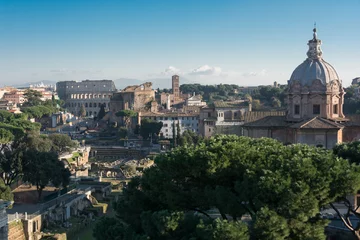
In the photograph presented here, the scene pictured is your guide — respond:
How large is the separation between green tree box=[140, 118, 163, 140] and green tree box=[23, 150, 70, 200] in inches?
1150

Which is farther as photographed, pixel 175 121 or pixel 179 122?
pixel 179 122


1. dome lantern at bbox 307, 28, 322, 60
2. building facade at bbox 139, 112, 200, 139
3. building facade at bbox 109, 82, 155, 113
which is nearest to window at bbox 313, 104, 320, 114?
dome lantern at bbox 307, 28, 322, 60

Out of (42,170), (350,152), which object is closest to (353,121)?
(350,152)

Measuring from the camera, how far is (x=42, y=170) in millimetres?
27797

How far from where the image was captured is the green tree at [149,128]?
5816 centimetres

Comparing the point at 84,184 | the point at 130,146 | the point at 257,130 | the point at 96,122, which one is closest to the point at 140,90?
the point at 96,122

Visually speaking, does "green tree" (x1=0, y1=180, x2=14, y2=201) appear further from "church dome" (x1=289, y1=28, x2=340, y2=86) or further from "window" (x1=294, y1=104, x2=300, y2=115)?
"church dome" (x1=289, y1=28, x2=340, y2=86)

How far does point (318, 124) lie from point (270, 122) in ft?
10.5

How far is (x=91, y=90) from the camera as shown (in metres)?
101

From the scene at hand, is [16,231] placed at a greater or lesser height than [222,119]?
lesser

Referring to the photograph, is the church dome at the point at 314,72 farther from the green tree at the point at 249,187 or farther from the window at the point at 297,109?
the green tree at the point at 249,187

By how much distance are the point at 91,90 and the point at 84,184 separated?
69.6 meters

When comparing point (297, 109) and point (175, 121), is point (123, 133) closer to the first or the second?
point (175, 121)

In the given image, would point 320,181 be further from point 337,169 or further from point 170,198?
point 170,198
